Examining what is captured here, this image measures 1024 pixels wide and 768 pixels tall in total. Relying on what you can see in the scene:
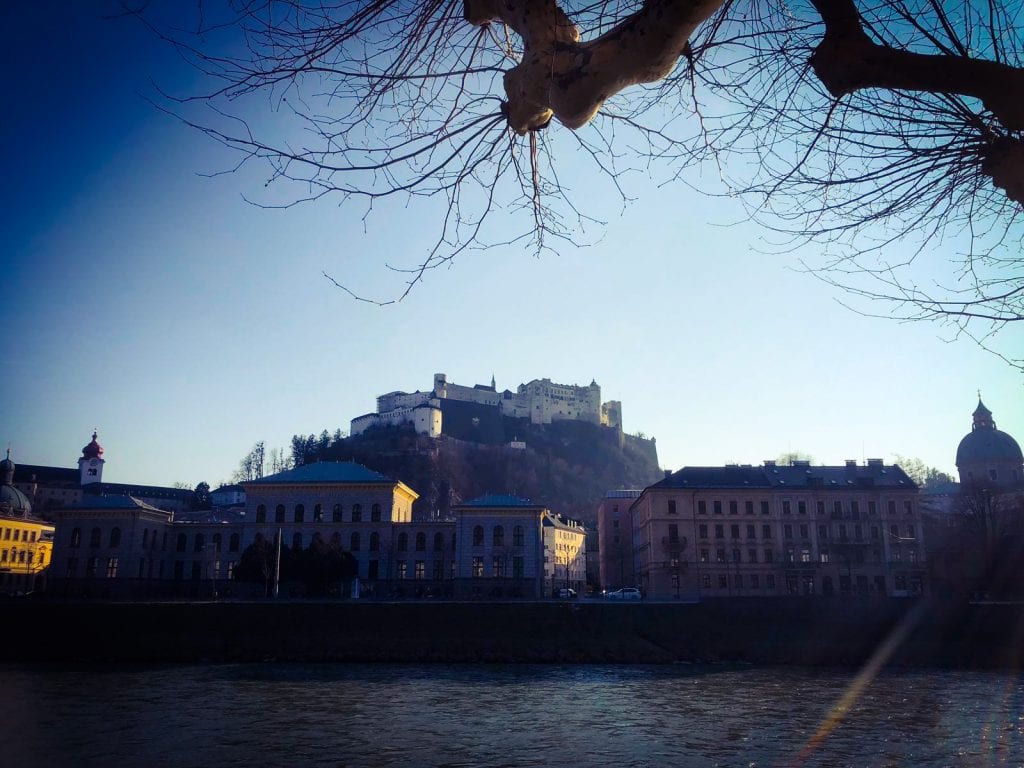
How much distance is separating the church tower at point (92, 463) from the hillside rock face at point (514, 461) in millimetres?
35016

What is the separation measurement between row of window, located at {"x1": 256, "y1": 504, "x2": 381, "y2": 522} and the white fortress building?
61.7 meters

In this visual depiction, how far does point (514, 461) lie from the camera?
4776 inches

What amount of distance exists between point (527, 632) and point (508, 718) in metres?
15.5

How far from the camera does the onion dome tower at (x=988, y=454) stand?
8262cm

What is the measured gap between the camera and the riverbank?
29.1m

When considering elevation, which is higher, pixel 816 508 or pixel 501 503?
pixel 501 503

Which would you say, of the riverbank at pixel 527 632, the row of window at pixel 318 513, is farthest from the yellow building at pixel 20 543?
the riverbank at pixel 527 632

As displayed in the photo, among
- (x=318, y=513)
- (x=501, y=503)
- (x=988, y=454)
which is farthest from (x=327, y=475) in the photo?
(x=988, y=454)

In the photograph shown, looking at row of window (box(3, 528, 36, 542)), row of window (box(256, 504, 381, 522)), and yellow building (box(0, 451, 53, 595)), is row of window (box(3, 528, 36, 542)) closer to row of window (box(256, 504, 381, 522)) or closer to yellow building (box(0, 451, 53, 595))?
yellow building (box(0, 451, 53, 595))

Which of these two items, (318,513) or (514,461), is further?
(514,461)

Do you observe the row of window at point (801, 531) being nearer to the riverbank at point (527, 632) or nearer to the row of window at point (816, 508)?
the row of window at point (816, 508)

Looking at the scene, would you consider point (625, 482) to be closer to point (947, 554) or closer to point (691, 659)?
point (947, 554)

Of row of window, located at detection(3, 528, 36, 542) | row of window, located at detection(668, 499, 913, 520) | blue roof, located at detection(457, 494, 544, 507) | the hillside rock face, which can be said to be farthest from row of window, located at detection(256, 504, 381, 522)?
the hillside rock face

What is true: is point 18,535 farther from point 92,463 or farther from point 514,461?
point 514,461
